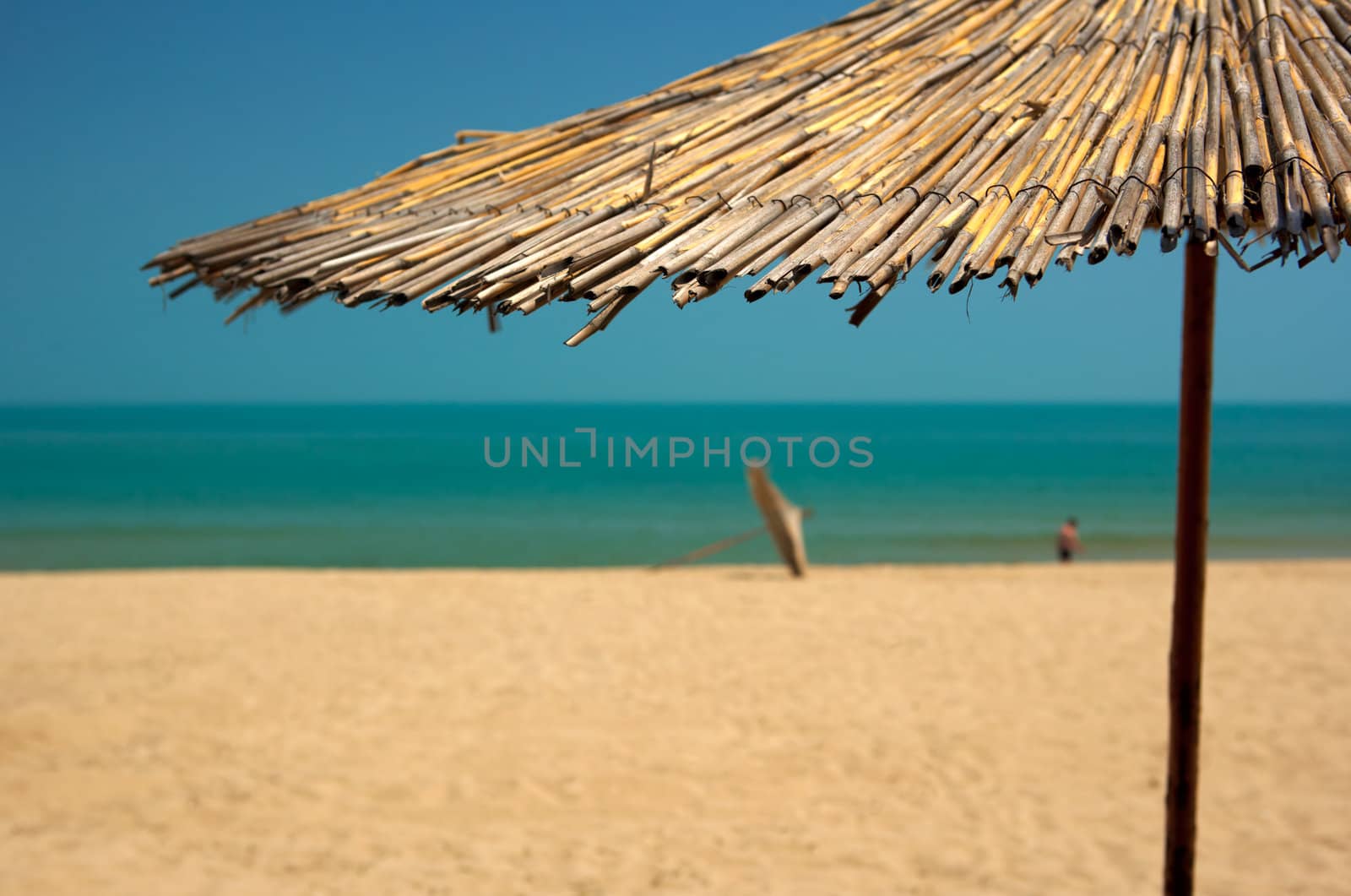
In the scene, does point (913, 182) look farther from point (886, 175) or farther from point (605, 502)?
point (605, 502)

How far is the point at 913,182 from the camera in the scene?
5.76 ft

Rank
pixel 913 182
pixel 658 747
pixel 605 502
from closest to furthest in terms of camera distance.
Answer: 1. pixel 913 182
2. pixel 658 747
3. pixel 605 502

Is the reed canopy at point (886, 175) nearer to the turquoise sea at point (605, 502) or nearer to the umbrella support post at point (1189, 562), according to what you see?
the umbrella support post at point (1189, 562)

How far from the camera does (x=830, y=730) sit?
18.9ft

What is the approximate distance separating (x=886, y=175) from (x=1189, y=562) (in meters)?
1.27

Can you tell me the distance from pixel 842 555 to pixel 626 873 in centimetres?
1439

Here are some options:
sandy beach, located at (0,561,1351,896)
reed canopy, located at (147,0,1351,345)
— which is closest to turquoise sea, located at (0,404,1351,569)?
sandy beach, located at (0,561,1351,896)

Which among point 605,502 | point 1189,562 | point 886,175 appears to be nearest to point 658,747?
point 1189,562

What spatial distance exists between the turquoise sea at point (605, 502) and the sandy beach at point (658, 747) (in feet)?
5.37

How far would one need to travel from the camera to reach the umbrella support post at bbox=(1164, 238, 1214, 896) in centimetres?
238

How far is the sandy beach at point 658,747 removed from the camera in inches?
166

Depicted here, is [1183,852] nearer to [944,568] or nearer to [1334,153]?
[1334,153]

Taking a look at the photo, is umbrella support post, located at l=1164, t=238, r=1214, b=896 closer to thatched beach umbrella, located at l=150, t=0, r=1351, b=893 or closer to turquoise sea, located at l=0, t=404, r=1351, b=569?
thatched beach umbrella, located at l=150, t=0, r=1351, b=893

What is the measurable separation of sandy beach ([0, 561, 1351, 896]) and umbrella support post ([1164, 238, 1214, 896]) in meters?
1.58
